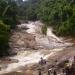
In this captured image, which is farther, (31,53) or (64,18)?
(64,18)

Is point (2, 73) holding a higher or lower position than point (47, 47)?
lower

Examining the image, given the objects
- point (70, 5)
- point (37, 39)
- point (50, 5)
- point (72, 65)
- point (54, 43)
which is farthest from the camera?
point (50, 5)

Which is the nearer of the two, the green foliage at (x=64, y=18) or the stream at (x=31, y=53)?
the stream at (x=31, y=53)

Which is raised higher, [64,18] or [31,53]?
[64,18]

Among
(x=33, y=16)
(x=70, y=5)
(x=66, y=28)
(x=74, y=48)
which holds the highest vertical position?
(x=33, y=16)

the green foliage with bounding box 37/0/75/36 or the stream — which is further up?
the green foliage with bounding box 37/0/75/36

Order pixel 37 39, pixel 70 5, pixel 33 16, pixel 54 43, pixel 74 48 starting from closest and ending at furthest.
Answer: pixel 74 48
pixel 54 43
pixel 37 39
pixel 70 5
pixel 33 16

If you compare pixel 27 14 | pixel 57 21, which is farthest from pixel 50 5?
pixel 27 14

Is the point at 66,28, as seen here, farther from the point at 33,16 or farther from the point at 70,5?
the point at 33,16

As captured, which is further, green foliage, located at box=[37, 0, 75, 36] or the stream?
green foliage, located at box=[37, 0, 75, 36]

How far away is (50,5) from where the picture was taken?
55.6 m

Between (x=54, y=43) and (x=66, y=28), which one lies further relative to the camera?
(x=66, y=28)

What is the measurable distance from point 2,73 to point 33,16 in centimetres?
5853

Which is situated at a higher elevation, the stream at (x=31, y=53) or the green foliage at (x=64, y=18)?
the green foliage at (x=64, y=18)
